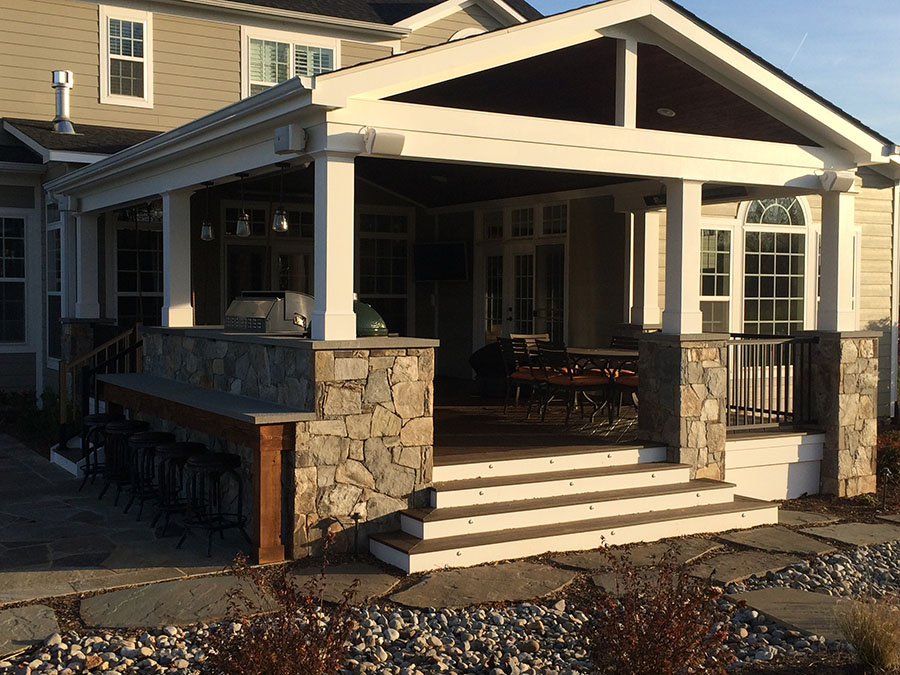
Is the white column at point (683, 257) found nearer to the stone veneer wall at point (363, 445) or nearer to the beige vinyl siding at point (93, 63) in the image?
the stone veneer wall at point (363, 445)

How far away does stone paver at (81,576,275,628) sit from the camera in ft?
18.3

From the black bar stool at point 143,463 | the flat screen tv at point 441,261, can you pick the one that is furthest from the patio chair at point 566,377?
the flat screen tv at point 441,261

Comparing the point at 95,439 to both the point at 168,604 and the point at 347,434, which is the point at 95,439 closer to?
the point at 347,434

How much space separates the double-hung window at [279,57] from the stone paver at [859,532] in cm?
1002

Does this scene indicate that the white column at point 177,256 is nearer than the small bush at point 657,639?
No

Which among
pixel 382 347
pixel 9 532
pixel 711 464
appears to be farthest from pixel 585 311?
pixel 9 532

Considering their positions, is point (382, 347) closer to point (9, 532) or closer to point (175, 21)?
point (9, 532)

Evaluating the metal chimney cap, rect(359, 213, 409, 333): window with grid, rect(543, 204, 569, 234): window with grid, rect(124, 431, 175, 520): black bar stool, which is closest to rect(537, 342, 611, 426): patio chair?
rect(543, 204, 569, 234): window with grid

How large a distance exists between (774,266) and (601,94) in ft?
18.9

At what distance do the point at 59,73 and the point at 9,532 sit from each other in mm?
7745

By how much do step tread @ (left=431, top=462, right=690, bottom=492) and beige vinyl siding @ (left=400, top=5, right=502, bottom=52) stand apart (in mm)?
10077

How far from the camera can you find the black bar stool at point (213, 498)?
7254mm

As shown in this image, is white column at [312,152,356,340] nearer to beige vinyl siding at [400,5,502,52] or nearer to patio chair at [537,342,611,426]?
patio chair at [537,342,611,426]

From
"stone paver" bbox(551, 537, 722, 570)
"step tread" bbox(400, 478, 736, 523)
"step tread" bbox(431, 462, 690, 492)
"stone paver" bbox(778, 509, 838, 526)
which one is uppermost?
"step tread" bbox(431, 462, 690, 492)
